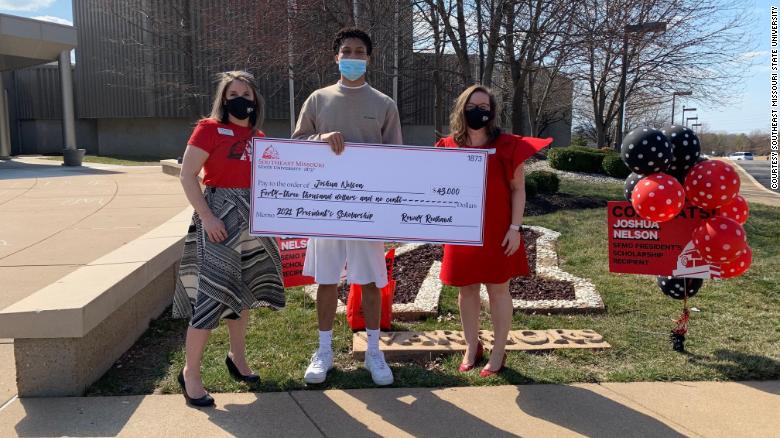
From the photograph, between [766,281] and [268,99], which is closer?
[766,281]

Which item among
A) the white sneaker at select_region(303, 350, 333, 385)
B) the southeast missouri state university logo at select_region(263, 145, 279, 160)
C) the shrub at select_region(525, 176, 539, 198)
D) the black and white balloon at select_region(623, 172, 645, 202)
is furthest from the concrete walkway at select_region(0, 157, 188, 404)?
the shrub at select_region(525, 176, 539, 198)

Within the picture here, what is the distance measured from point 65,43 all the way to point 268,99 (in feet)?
32.5

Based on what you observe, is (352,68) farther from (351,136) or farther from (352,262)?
(352,262)

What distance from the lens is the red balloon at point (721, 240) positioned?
378cm

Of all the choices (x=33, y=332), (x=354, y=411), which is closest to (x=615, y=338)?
(x=354, y=411)

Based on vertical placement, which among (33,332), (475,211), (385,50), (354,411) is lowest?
(354,411)

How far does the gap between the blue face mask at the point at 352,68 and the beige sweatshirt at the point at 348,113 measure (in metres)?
0.07

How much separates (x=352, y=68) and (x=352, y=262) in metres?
1.12

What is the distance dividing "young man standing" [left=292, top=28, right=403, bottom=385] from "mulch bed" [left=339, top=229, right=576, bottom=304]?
1615 millimetres

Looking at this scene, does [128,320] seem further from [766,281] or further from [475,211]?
[766,281]

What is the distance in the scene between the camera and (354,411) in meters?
3.25

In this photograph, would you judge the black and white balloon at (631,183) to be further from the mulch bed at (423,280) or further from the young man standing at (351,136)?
the young man standing at (351,136)

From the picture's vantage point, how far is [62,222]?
29.6 feet

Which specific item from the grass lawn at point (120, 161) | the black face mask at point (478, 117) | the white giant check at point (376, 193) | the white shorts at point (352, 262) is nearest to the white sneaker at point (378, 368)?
the white shorts at point (352, 262)
